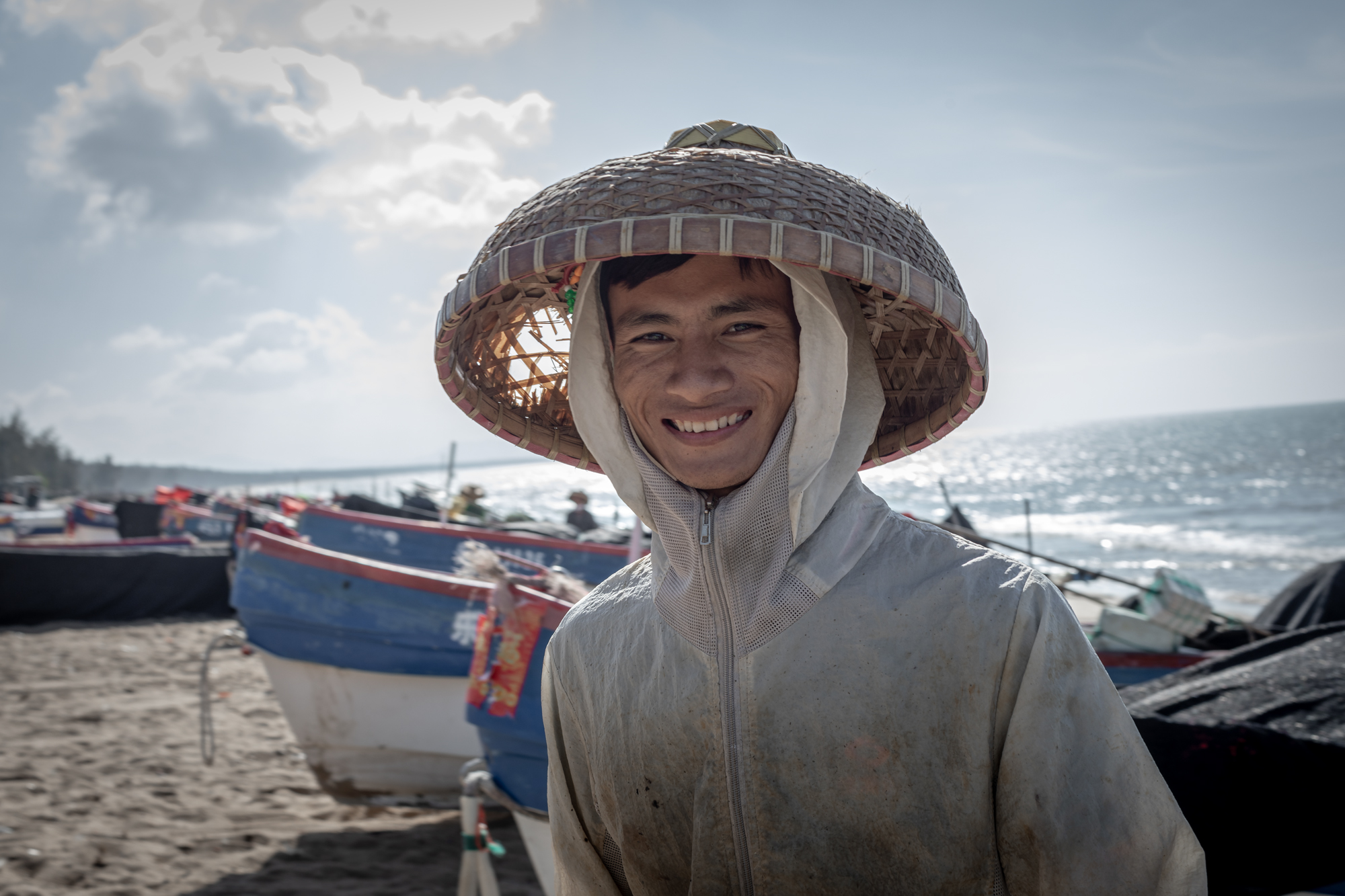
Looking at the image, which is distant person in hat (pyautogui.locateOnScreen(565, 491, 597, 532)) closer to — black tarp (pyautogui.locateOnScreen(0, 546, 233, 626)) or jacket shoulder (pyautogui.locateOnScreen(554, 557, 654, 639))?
black tarp (pyautogui.locateOnScreen(0, 546, 233, 626))

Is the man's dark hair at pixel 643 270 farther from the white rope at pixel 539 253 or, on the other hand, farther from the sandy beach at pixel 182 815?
the sandy beach at pixel 182 815

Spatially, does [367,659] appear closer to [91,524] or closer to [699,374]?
[699,374]

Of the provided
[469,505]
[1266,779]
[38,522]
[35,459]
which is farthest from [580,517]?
[35,459]

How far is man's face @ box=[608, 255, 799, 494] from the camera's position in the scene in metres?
1.21

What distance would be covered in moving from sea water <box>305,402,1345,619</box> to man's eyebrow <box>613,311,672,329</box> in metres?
0.82

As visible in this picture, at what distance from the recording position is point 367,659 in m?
5.20

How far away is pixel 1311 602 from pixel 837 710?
21.7ft

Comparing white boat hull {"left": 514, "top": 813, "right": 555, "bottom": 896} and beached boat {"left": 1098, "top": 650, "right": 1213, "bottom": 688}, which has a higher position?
beached boat {"left": 1098, "top": 650, "right": 1213, "bottom": 688}

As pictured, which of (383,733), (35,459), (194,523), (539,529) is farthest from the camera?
(35,459)

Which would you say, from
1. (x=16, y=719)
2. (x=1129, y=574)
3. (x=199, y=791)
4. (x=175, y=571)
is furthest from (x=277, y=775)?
(x=1129, y=574)

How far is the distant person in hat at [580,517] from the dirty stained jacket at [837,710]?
11.7 meters

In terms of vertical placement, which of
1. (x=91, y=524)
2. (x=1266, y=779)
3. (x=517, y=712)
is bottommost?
(x=91, y=524)

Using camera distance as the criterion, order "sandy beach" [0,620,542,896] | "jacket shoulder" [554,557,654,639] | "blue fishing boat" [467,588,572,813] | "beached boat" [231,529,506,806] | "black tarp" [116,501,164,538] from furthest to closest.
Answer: "black tarp" [116,501,164,538]
"beached boat" [231,529,506,806]
"sandy beach" [0,620,542,896]
"blue fishing boat" [467,588,572,813]
"jacket shoulder" [554,557,654,639]

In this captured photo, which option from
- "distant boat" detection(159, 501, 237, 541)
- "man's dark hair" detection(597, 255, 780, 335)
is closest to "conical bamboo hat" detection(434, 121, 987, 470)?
"man's dark hair" detection(597, 255, 780, 335)
